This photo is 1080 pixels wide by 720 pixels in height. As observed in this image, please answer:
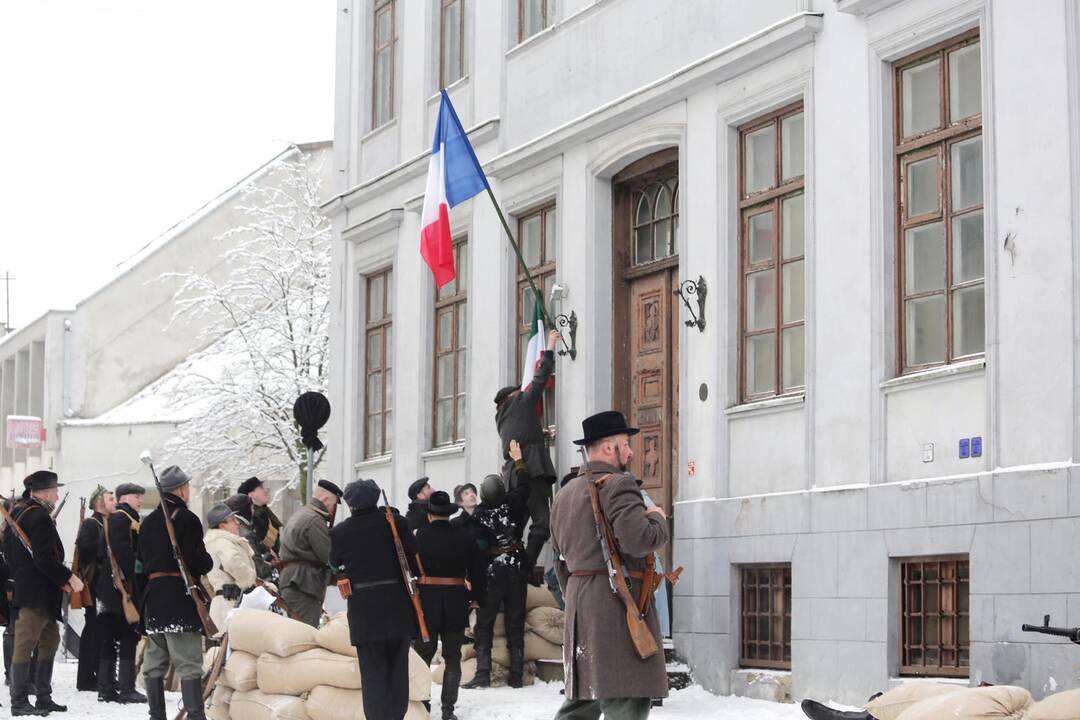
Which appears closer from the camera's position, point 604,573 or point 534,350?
point 604,573

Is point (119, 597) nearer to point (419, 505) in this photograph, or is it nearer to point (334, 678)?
point (419, 505)

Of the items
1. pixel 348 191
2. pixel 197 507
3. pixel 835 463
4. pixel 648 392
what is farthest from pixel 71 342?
pixel 835 463

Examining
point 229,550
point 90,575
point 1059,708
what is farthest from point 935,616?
point 90,575

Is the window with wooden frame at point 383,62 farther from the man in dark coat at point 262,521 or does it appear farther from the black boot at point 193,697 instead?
the black boot at point 193,697

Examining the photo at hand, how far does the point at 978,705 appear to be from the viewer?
30.7ft

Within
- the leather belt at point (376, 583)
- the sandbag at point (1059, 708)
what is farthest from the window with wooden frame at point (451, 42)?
the sandbag at point (1059, 708)

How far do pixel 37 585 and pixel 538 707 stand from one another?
4.39 metres

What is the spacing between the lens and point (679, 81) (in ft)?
51.3

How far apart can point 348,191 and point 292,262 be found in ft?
52.9

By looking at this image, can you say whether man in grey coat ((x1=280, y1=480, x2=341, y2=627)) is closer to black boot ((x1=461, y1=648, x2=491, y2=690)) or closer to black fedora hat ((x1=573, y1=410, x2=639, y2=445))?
black boot ((x1=461, y1=648, x2=491, y2=690))

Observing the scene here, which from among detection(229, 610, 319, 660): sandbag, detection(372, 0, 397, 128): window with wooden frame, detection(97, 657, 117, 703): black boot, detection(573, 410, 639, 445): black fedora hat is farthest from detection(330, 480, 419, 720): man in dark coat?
detection(372, 0, 397, 128): window with wooden frame

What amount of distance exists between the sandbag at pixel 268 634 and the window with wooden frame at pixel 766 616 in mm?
3369

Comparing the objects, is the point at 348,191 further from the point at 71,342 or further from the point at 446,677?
the point at 71,342

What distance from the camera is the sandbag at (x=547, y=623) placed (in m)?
16.2
